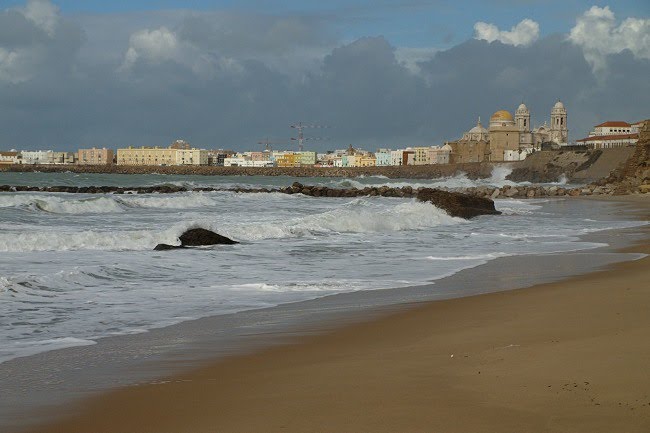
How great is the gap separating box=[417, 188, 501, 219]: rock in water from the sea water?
441mm

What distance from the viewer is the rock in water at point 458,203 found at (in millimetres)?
23141

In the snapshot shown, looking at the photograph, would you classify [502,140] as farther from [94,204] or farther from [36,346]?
[36,346]

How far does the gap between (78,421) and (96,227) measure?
622 inches

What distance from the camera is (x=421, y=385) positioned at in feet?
14.3

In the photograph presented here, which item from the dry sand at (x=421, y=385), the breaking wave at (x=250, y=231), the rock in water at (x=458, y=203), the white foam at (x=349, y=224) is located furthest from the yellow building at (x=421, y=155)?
the dry sand at (x=421, y=385)

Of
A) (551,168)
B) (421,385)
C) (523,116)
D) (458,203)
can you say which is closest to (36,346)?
(421,385)

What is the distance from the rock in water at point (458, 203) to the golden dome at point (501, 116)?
11697cm

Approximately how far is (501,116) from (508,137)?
6.14m

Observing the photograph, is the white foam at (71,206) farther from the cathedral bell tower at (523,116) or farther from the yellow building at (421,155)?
the yellow building at (421,155)

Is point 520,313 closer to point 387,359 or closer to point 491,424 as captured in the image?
point 387,359

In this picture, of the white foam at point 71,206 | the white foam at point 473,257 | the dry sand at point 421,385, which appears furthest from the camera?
the white foam at point 71,206

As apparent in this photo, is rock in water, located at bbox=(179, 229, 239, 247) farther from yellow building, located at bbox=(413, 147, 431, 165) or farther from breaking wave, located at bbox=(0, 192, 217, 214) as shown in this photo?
yellow building, located at bbox=(413, 147, 431, 165)

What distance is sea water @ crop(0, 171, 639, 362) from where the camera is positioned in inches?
285

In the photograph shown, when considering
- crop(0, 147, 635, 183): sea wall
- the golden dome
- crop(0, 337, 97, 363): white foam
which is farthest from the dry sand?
the golden dome
